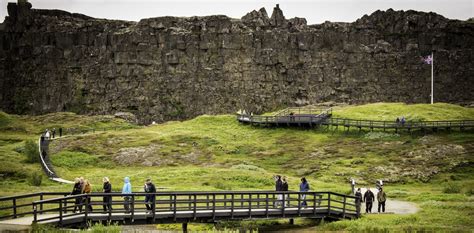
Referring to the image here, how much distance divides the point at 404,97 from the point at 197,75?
44592 mm

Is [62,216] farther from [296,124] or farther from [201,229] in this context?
[296,124]

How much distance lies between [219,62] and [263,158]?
66.8 metres

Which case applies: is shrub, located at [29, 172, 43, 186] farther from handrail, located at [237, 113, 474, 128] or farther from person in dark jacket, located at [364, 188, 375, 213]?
handrail, located at [237, 113, 474, 128]

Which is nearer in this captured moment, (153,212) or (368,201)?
(153,212)

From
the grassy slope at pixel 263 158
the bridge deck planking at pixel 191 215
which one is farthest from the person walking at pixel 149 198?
the grassy slope at pixel 263 158

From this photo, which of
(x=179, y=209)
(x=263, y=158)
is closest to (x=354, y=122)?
(x=263, y=158)

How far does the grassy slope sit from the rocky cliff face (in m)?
37.5

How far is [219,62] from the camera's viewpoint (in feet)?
519

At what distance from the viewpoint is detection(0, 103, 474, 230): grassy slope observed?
234 feet

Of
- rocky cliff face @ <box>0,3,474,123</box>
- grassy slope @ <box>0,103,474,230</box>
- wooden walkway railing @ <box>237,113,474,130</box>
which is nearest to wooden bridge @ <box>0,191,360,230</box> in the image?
grassy slope @ <box>0,103,474,230</box>

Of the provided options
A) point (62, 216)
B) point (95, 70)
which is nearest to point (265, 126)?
point (95, 70)

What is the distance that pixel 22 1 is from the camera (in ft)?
534

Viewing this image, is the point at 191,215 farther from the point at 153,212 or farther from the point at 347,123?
the point at 347,123

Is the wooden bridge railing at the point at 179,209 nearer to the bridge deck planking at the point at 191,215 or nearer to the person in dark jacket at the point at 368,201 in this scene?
the bridge deck planking at the point at 191,215
